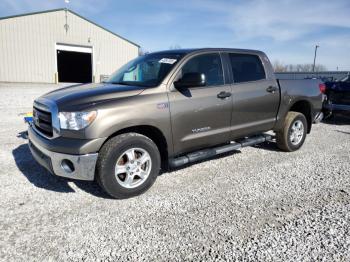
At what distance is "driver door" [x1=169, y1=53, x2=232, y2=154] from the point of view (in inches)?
163

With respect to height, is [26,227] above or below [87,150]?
below

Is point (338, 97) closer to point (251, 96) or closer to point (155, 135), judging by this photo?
point (251, 96)

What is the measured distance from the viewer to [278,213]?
3.52 metres

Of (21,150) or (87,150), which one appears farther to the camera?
(21,150)

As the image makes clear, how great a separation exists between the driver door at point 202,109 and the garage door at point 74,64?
84.7ft

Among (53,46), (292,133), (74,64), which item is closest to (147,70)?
(292,133)

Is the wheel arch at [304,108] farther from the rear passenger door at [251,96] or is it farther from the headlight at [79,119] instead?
the headlight at [79,119]

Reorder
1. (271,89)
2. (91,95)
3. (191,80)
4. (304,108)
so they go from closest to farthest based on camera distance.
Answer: (91,95)
(191,80)
(271,89)
(304,108)

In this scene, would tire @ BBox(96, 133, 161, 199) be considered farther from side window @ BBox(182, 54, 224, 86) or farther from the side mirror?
side window @ BBox(182, 54, 224, 86)

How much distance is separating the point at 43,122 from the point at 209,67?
250cm

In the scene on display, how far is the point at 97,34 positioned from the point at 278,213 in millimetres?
28461

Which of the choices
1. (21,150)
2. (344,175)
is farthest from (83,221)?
(344,175)

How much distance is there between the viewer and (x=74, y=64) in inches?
1275

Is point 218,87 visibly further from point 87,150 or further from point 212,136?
point 87,150
